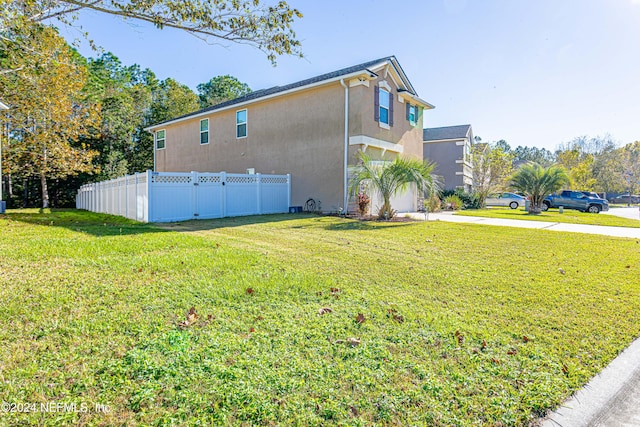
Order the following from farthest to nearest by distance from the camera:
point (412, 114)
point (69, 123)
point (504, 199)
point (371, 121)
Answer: point (504, 199), point (69, 123), point (412, 114), point (371, 121)

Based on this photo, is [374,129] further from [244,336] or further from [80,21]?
[244,336]

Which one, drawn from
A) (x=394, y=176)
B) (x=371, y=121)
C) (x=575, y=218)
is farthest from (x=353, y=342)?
(x=575, y=218)

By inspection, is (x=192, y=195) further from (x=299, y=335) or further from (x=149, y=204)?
(x=299, y=335)

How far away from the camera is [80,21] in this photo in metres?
7.77

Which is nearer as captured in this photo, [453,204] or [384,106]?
[384,106]

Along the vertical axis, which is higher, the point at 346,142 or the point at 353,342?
the point at 346,142

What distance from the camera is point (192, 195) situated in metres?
12.8

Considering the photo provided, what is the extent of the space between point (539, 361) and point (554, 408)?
547mm

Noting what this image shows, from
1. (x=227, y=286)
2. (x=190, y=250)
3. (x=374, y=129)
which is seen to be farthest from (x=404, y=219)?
(x=227, y=286)

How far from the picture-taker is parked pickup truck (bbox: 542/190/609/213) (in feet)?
73.6

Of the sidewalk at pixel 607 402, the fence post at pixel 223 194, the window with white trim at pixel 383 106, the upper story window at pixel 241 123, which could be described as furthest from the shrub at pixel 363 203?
the sidewalk at pixel 607 402

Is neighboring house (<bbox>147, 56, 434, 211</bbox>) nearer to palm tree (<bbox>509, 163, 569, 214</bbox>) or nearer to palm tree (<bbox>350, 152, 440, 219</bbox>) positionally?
palm tree (<bbox>350, 152, 440, 219</bbox>)

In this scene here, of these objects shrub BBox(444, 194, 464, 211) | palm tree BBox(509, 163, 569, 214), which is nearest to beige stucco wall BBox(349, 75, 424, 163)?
shrub BBox(444, 194, 464, 211)

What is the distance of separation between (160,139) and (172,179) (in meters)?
14.4
